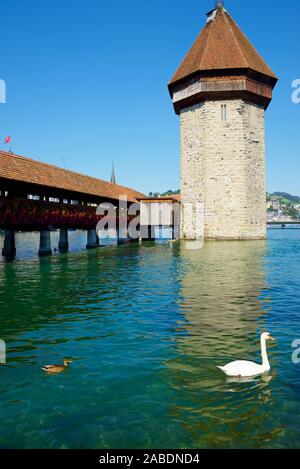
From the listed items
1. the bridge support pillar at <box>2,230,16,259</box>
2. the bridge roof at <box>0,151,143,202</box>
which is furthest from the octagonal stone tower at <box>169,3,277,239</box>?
the bridge support pillar at <box>2,230,16,259</box>

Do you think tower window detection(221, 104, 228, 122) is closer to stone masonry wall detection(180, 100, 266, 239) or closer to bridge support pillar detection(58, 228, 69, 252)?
stone masonry wall detection(180, 100, 266, 239)

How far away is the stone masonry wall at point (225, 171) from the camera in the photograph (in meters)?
27.8

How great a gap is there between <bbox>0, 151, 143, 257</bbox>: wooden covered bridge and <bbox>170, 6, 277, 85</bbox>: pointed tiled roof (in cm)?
1189

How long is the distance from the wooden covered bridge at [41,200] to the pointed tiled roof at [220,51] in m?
11.9

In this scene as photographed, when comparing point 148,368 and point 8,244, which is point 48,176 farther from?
point 148,368

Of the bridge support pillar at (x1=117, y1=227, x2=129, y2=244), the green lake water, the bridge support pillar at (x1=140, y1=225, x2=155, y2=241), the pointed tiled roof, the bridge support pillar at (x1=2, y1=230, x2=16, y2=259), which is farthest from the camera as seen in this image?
the bridge support pillar at (x1=140, y1=225, x2=155, y2=241)

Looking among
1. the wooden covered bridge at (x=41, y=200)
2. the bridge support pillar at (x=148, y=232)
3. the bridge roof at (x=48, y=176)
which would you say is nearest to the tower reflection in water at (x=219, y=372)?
the wooden covered bridge at (x=41, y=200)

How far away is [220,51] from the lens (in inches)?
1127

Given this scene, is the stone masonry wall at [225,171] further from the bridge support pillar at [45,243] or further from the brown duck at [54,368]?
the brown duck at [54,368]

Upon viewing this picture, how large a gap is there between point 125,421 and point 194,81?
28336 mm

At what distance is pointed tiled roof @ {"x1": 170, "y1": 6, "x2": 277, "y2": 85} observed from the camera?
90.4ft

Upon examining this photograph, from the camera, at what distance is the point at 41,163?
2169 cm

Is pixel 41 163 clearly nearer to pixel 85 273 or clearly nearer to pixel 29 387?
pixel 85 273

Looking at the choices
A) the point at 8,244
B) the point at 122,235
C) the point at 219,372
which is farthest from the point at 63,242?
the point at 219,372
